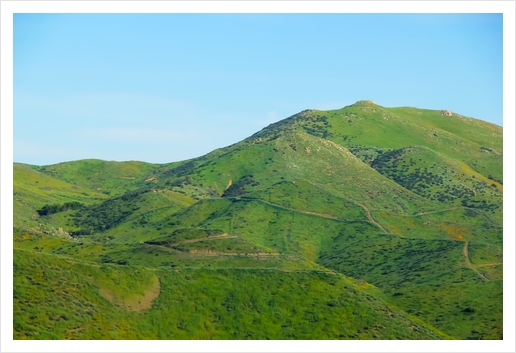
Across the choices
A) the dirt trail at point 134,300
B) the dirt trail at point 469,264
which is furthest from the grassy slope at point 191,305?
the dirt trail at point 469,264

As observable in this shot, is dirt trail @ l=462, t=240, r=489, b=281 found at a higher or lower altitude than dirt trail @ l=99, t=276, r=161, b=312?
higher

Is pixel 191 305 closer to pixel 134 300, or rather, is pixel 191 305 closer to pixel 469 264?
pixel 134 300

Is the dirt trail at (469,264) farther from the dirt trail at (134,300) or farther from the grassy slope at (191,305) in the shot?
the dirt trail at (134,300)

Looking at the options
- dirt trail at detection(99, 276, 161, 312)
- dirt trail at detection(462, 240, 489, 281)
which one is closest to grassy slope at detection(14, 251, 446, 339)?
dirt trail at detection(99, 276, 161, 312)

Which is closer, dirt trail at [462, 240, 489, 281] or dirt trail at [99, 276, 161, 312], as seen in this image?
dirt trail at [99, 276, 161, 312]

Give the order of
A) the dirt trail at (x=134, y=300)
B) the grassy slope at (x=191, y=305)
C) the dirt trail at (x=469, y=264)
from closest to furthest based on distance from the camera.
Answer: the grassy slope at (x=191, y=305) < the dirt trail at (x=134, y=300) < the dirt trail at (x=469, y=264)

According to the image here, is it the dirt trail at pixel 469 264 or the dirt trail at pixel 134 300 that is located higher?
the dirt trail at pixel 469 264

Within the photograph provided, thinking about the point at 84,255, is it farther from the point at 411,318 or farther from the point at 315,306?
the point at 411,318

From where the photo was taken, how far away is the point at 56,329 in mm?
106625

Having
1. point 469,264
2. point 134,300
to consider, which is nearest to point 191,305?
point 134,300

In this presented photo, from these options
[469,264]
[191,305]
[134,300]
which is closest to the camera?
[134,300]

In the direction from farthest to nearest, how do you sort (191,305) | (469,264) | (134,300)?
(469,264) < (191,305) < (134,300)

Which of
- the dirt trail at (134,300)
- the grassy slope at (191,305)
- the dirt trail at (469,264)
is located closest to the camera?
the grassy slope at (191,305)

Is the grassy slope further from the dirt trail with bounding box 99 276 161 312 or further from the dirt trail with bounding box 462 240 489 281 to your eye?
the dirt trail with bounding box 462 240 489 281
